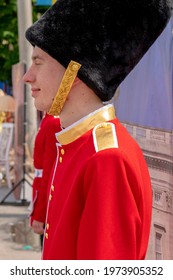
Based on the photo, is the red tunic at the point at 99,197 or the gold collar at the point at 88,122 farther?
the gold collar at the point at 88,122

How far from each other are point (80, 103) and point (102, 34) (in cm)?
26

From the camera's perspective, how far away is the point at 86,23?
2428 mm

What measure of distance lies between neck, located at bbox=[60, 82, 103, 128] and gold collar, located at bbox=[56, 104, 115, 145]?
0.02m

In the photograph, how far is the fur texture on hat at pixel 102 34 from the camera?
2416 mm

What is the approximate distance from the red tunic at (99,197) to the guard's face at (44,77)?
0.50ft

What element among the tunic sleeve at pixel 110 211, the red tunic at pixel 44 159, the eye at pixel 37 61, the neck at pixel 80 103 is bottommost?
the red tunic at pixel 44 159

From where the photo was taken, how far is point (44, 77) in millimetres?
2479

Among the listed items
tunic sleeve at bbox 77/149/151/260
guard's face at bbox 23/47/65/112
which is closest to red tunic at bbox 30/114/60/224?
guard's face at bbox 23/47/65/112

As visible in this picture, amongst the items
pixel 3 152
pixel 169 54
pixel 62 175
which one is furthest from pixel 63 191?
pixel 3 152

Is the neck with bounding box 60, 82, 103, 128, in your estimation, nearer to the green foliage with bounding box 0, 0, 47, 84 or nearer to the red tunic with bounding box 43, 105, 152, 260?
the red tunic with bounding box 43, 105, 152, 260

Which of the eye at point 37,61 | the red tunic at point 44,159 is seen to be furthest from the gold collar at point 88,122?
the red tunic at point 44,159

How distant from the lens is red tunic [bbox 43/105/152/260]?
2.17 metres

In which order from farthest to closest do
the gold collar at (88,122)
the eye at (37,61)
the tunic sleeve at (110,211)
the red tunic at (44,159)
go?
the red tunic at (44,159), the eye at (37,61), the gold collar at (88,122), the tunic sleeve at (110,211)

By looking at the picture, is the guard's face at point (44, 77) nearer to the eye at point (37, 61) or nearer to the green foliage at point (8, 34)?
the eye at point (37, 61)
